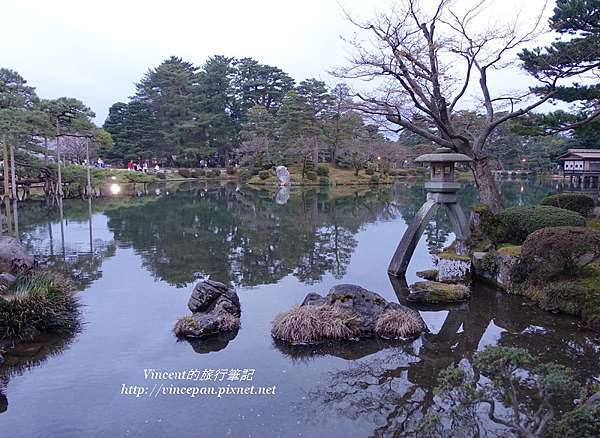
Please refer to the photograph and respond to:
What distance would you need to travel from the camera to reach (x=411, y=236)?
996 centimetres

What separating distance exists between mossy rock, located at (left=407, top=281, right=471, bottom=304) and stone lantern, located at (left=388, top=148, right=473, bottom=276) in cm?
169

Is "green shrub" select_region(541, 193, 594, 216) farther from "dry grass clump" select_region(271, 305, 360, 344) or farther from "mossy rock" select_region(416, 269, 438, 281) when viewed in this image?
"dry grass clump" select_region(271, 305, 360, 344)

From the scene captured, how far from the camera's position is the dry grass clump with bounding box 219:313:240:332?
693 centimetres

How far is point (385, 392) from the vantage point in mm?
5062

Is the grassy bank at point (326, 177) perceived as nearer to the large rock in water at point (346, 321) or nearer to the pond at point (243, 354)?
the pond at point (243, 354)

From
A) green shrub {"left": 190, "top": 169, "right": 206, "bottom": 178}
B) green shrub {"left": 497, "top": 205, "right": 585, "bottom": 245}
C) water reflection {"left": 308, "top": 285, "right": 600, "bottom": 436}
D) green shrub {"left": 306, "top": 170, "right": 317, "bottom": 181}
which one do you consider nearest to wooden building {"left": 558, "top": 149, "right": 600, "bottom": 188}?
green shrub {"left": 306, "top": 170, "right": 317, "bottom": 181}

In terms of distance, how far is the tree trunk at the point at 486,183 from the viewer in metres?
11.9

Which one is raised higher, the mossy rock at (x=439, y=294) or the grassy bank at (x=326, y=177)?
the grassy bank at (x=326, y=177)

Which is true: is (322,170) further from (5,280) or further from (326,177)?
(5,280)

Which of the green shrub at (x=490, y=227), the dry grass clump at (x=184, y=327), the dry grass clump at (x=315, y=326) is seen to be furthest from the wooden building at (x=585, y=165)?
the dry grass clump at (x=184, y=327)

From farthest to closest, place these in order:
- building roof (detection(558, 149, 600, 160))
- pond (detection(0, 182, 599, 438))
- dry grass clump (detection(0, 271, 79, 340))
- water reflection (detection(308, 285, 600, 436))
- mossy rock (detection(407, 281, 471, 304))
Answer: building roof (detection(558, 149, 600, 160)), mossy rock (detection(407, 281, 471, 304)), dry grass clump (detection(0, 271, 79, 340)), water reflection (detection(308, 285, 600, 436)), pond (detection(0, 182, 599, 438))

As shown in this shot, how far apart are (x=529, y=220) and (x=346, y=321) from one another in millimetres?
5251

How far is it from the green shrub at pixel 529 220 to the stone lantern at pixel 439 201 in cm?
83

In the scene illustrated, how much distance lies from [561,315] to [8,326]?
842 centimetres
